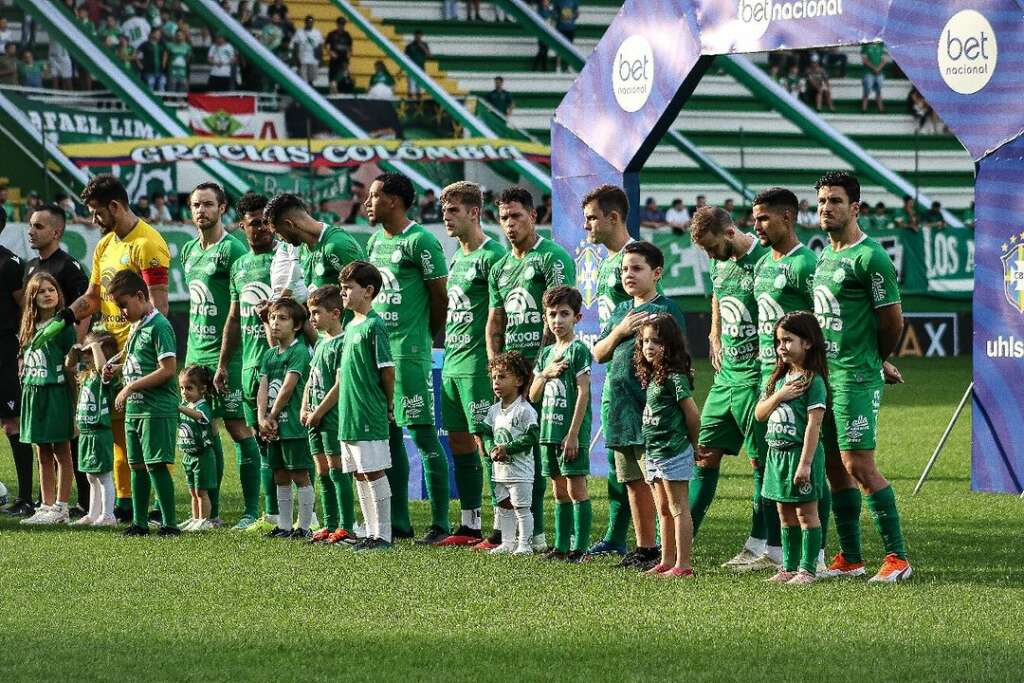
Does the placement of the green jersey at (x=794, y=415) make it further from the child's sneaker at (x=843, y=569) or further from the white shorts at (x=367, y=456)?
the white shorts at (x=367, y=456)

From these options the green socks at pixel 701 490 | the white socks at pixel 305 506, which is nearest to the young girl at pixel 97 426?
the white socks at pixel 305 506

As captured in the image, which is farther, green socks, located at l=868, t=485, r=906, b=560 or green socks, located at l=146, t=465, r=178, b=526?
green socks, located at l=146, t=465, r=178, b=526

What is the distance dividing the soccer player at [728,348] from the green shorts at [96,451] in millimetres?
3728

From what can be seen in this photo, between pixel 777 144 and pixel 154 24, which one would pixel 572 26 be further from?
pixel 154 24

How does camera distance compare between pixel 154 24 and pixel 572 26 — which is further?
pixel 572 26

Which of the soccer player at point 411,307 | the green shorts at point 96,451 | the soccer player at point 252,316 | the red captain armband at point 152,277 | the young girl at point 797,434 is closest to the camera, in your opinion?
the young girl at point 797,434

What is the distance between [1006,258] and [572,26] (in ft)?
84.7

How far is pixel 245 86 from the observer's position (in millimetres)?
31953

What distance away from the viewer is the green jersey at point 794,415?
27.5 ft

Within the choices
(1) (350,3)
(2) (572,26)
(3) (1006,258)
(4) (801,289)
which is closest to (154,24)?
(1) (350,3)

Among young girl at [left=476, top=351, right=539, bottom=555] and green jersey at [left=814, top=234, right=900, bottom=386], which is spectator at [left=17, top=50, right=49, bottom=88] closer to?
young girl at [left=476, top=351, right=539, bottom=555]

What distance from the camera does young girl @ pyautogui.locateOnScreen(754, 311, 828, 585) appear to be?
8.35 m

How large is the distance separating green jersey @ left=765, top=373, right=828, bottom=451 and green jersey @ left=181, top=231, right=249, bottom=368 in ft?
13.3

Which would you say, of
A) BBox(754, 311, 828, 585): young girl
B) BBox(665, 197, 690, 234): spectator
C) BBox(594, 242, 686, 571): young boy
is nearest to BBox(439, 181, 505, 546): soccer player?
BBox(594, 242, 686, 571): young boy
